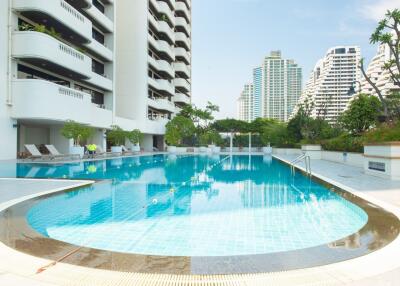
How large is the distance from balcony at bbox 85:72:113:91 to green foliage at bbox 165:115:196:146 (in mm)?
9352

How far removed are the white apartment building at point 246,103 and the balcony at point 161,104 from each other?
2026 inches

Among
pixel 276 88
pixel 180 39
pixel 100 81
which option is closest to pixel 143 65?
pixel 100 81

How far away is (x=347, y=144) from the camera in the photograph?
66.6 ft

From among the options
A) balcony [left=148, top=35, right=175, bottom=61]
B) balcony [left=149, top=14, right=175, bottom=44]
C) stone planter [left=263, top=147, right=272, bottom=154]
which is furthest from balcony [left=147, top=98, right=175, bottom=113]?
stone planter [left=263, top=147, right=272, bottom=154]

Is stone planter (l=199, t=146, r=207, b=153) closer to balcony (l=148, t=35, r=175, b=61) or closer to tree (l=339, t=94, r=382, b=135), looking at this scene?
balcony (l=148, t=35, r=175, b=61)

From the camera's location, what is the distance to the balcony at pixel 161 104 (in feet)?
127

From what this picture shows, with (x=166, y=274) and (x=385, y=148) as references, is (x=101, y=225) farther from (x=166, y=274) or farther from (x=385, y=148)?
(x=385, y=148)

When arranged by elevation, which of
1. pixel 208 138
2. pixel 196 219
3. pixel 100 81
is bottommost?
pixel 196 219

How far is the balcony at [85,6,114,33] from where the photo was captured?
90.8 feet

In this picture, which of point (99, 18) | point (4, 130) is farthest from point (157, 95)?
point (4, 130)

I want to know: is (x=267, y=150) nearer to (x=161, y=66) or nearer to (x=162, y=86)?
(x=162, y=86)

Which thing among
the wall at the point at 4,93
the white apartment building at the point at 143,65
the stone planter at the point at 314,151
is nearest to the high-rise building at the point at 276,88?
the white apartment building at the point at 143,65

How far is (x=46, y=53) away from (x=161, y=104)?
21502mm

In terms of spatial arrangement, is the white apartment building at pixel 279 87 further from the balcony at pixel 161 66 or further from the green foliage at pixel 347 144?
the green foliage at pixel 347 144
